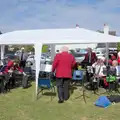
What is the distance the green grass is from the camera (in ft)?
Result: 24.2

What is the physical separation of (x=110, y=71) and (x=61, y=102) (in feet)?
7.64

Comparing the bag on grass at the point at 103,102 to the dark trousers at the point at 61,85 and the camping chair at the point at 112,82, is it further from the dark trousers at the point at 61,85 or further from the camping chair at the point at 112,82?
the camping chair at the point at 112,82

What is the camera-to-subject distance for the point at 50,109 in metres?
8.23

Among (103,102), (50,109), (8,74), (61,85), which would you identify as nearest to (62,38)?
(8,74)

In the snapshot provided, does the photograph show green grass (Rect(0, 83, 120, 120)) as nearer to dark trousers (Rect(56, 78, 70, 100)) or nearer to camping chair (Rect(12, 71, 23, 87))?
dark trousers (Rect(56, 78, 70, 100))

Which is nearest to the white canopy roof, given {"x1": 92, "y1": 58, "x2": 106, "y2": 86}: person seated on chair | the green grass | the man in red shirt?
{"x1": 92, "y1": 58, "x2": 106, "y2": 86}: person seated on chair

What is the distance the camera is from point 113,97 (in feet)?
30.0

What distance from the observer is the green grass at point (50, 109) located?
7.39m

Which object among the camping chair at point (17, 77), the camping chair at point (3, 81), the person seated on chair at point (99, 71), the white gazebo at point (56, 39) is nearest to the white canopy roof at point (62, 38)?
the white gazebo at point (56, 39)

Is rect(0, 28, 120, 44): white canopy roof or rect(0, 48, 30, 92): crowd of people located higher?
rect(0, 28, 120, 44): white canopy roof

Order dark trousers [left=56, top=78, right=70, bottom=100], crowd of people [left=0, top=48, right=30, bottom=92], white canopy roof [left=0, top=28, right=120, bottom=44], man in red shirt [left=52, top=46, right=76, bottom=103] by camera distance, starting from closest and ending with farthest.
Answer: man in red shirt [left=52, top=46, right=76, bottom=103], dark trousers [left=56, top=78, right=70, bottom=100], crowd of people [left=0, top=48, right=30, bottom=92], white canopy roof [left=0, top=28, right=120, bottom=44]

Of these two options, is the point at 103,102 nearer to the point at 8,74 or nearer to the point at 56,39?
the point at 56,39

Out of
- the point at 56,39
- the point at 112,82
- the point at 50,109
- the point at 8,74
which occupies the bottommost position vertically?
the point at 50,109

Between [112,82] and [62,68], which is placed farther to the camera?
[112,82]
